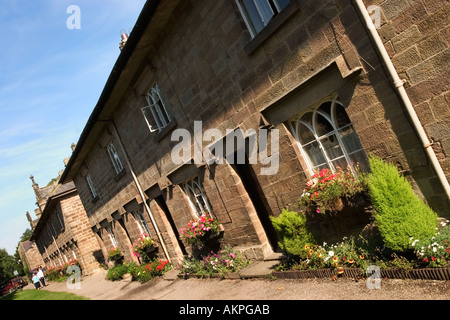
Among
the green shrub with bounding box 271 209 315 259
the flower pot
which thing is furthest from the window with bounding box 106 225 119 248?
the green shrub with bounding box 271 209 315 259

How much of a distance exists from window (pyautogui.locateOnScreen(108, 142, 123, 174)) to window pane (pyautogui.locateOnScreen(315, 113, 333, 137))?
31.3 feet

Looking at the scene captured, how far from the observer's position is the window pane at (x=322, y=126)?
5707 mm

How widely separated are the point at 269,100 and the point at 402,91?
2.38 metres

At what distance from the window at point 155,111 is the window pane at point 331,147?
5.07 metres

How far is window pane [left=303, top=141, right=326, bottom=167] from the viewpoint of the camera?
19.5ft

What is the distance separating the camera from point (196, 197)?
381 inches

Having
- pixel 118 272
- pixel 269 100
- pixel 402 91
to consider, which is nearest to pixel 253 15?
pixel 269 100

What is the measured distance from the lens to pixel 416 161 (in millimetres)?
4488

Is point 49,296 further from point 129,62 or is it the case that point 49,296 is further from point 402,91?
point 402,91

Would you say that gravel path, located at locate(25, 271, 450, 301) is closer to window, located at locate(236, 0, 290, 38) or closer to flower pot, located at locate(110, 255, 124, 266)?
window, located at locate(236, 0, 290, 38)

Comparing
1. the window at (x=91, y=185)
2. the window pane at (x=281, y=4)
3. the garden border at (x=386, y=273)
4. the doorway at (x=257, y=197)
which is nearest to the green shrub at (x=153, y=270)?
the doorway at (x=257, y=197)

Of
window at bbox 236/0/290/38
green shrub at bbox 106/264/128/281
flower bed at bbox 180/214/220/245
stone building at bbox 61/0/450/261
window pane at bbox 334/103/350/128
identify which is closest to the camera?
stone building at bbox 61/0/450/261

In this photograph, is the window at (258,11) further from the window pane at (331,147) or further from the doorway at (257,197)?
the doorway at (257,197)
